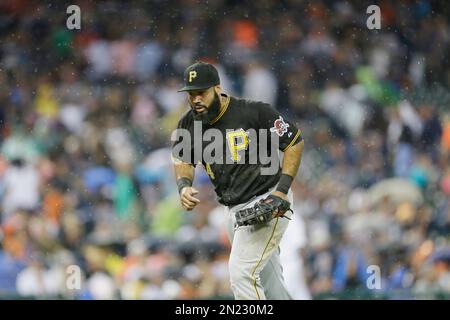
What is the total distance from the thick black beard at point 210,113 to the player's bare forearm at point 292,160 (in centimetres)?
49

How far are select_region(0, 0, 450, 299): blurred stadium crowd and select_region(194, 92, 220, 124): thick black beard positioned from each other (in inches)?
119

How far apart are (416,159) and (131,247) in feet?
10.3

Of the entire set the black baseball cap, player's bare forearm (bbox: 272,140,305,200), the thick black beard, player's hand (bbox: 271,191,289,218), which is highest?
the black baseball cap

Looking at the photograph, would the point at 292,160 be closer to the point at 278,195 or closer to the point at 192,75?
the point at 278,195

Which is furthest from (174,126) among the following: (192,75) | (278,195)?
(278,195)

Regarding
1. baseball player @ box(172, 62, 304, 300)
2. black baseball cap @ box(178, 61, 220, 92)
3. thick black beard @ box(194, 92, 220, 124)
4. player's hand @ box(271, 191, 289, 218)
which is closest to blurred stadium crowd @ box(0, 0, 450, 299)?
baseball player @ box(172, 62, 304, 300)

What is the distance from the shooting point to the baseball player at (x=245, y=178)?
5.93 meters

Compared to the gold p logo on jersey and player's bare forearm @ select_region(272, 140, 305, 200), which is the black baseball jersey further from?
the gold p logo on jersey

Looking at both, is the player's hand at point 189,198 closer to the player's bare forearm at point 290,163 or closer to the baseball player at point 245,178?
the baseball player at point 245,178

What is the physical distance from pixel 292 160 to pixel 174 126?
4654 mm

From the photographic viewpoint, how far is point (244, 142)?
612 cm

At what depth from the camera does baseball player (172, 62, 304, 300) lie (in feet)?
19.4
